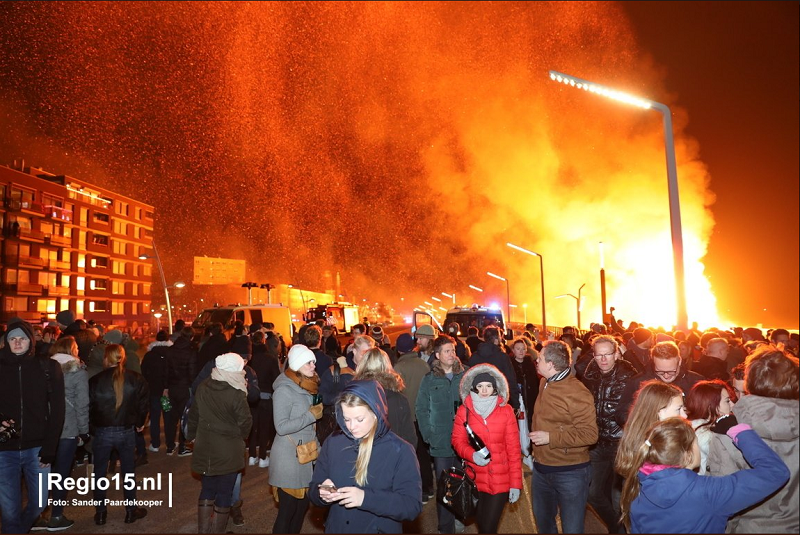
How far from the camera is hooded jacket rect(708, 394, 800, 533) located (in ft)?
10.5

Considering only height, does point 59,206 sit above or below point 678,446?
above

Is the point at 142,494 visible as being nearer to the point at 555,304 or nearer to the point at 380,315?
the point at 555,304

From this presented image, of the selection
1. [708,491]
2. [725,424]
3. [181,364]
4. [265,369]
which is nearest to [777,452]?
[725,424]

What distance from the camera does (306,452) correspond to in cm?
502

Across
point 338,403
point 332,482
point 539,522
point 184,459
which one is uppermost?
point 338,403

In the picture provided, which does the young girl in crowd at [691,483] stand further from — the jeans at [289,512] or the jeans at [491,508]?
the jeans at [289,512]

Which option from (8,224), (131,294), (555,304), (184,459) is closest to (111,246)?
(131,294)

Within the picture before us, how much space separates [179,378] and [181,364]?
0.27 metres

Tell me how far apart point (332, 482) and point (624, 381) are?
3405 mm

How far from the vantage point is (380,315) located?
75.8 m

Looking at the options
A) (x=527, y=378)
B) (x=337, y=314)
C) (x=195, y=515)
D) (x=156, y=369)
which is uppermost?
(x=337, y=314)

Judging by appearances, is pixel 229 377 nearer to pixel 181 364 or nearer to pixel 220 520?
pixel 220 520

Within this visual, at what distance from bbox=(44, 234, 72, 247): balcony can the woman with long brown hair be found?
59285 millimetres

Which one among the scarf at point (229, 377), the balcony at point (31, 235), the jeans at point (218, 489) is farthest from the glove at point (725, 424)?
the balcony at point (31, 235)
